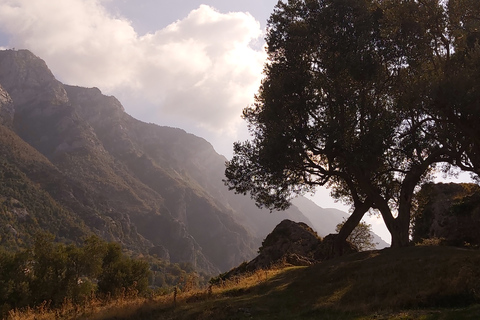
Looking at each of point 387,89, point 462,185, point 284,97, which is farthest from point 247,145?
point 462,185

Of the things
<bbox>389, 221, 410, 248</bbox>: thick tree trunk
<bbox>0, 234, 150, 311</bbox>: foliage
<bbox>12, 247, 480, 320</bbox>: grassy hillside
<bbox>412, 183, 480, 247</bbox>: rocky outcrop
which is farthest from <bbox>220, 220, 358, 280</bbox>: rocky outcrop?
<bbox>0, 234, 150, 311</bbox>: foliage

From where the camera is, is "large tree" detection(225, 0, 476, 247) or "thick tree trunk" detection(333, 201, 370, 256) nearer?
"large tree" detection(225, 0, 476, 247)

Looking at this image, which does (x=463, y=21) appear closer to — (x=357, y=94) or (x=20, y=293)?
(x=357, y=94)

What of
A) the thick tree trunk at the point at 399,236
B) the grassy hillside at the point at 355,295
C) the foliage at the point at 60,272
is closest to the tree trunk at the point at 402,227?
the thick tree trunk at the point at 399,236

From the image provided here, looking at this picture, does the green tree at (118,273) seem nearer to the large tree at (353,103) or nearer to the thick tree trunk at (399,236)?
the large tree at (353,103)

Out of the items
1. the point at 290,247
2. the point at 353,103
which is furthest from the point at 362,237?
the point at 353,103

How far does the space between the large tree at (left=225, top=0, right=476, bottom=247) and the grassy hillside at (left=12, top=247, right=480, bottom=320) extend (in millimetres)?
6504

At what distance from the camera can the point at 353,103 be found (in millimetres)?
24812

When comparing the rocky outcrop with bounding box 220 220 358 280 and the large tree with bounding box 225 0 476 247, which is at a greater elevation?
the large tree with bounding box 225 0 476 247

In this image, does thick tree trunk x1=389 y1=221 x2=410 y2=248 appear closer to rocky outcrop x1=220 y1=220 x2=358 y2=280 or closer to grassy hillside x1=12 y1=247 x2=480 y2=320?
grassy hillside x1=12 y1=247 x2=480 y2=320

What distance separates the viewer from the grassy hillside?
12.6m

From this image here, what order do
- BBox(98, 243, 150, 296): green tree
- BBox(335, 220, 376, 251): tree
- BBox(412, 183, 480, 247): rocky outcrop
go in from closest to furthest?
BBox(412, 183, 480, 247): rocky outcrop < BBox(98, 243, 150, 296): green tree < BBox(335, 220, 376, 251): tree

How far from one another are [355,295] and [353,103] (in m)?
14.0

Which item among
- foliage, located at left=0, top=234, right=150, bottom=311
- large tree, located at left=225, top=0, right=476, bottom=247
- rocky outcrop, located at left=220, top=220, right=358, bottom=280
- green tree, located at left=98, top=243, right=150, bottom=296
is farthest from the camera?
green tree, located at left=98, top=243, right=150, bottom=296
